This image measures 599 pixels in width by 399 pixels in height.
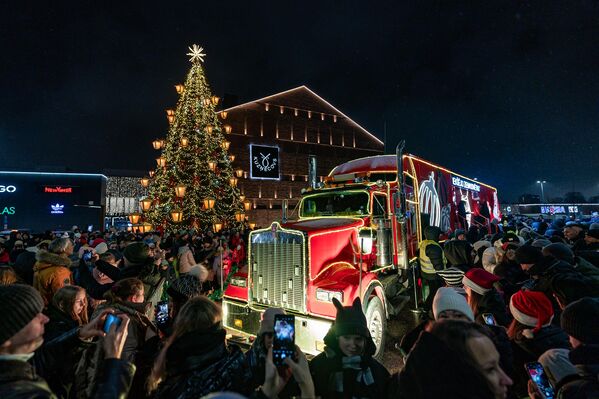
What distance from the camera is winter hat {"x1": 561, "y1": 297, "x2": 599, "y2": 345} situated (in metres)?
1.90

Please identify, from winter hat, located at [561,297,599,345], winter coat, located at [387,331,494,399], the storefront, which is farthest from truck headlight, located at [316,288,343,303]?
the storefront

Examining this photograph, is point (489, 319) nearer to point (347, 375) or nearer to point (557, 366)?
point (557, 366)

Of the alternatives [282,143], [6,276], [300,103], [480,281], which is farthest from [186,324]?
[300,103]

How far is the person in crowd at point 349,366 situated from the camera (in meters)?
2.01

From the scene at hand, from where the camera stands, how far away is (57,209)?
3534 centimetres

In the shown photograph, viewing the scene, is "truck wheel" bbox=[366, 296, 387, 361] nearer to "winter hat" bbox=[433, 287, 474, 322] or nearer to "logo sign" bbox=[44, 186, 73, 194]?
"winter hat" bbox=[433, 287, 474, 322]

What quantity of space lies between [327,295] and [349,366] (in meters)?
2.57

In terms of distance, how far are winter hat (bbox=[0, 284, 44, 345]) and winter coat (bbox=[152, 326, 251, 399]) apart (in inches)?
28.5

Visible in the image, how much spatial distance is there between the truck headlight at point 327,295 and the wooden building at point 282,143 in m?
24.8

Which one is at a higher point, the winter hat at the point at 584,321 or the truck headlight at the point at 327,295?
the winter hat at the point at 584,321

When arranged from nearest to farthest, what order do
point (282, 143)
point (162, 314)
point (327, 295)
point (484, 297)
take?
point (162, 314), point (484, 297), point (327, 295), point (282, 143)

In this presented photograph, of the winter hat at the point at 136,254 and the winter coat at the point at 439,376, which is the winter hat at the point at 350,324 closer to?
the winter coat at the point at 439,376

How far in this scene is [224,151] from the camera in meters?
21.0

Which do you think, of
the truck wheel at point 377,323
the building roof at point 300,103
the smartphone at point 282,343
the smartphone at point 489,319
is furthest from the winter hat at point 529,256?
the building roof at point 300,103
